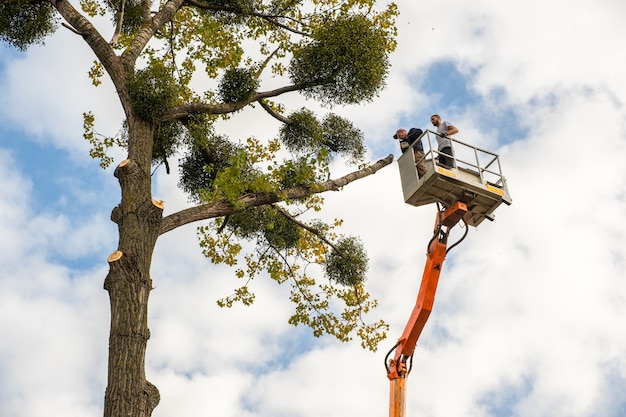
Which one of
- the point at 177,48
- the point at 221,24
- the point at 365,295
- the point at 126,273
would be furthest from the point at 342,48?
the point at 126,273

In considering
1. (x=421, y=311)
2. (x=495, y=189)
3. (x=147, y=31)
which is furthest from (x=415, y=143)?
(x=147, y=31)

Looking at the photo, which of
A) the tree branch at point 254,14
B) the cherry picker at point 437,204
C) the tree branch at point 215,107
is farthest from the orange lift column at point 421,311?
the tree branch at point 254,14

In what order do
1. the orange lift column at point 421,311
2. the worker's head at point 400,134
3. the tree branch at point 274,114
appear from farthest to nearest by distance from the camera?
1. the tree branch at point 274,114
2. the worker's head at point 400,134
3. the orange lift column at point 421,311

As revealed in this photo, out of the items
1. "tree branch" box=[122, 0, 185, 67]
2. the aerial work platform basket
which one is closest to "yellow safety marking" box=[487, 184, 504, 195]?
the aerial work platform basket

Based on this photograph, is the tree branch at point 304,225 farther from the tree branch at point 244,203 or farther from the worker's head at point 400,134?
the worker's head at point 400,134

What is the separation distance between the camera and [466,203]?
32.3 ft

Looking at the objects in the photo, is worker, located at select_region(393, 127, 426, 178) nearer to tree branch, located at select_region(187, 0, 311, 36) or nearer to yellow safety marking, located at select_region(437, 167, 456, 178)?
yellow safety marking, located at select_region(437, 167, 456, 178)

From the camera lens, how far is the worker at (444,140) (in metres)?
9.91

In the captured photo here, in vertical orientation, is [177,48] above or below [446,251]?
above

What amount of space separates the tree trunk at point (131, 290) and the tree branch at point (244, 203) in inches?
13.8

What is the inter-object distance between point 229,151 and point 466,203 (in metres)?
5.74

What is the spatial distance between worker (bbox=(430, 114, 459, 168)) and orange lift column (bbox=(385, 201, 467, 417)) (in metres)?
0.68

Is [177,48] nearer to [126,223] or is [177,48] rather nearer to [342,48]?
[342,48]

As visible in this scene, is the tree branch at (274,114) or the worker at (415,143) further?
the tree branch at (274,114)
